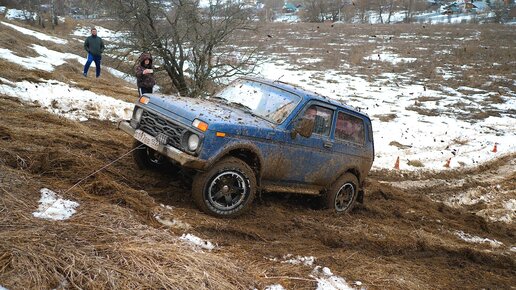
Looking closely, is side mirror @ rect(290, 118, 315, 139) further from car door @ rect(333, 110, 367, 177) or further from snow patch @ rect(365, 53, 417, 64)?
snow patch @ rect(365, 53, 417, 64)

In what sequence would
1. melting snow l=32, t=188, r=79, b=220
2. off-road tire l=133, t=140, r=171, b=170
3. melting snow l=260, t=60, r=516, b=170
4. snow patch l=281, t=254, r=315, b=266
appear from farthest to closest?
1. melting snow l=260, t=60, r=516, b=170
2. off-road tire l=133, t=140, r=171, b=170
3. snow patch l=281, t=254, r=315, b=266
4. melting snow l=32, t=188, r=79, b=220

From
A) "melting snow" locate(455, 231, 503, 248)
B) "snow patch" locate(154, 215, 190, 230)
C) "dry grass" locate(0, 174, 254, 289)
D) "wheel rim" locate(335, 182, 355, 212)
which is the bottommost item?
"melting snow" locate(455, 231, 503, 248)

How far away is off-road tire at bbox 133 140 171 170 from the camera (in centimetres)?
627

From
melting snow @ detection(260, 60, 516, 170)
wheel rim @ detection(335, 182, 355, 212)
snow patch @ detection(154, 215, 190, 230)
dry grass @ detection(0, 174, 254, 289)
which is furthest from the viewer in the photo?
melting snow @ detection(260, 60, 516, 170)

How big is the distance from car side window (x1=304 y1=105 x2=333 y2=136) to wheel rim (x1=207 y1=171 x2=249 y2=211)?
1485mm

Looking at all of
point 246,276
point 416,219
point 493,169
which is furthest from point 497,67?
point 246,276

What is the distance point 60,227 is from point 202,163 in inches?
69.5

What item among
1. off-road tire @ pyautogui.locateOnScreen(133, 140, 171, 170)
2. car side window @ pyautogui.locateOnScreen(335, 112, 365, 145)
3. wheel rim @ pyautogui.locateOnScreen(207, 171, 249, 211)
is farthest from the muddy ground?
car side window @ pyautogui.locateOnScreen(335, 112, 365, 145)

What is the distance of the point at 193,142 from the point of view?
5.13 m

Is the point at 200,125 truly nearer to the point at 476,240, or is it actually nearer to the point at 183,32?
the point at 476,240

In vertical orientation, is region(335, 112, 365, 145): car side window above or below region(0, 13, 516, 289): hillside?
above

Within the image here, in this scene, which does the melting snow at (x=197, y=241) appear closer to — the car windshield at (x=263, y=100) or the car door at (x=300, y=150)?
the car door at (x=300, y=150)

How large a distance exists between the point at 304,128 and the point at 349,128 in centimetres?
148

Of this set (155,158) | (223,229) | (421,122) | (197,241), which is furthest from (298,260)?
(421,122)
